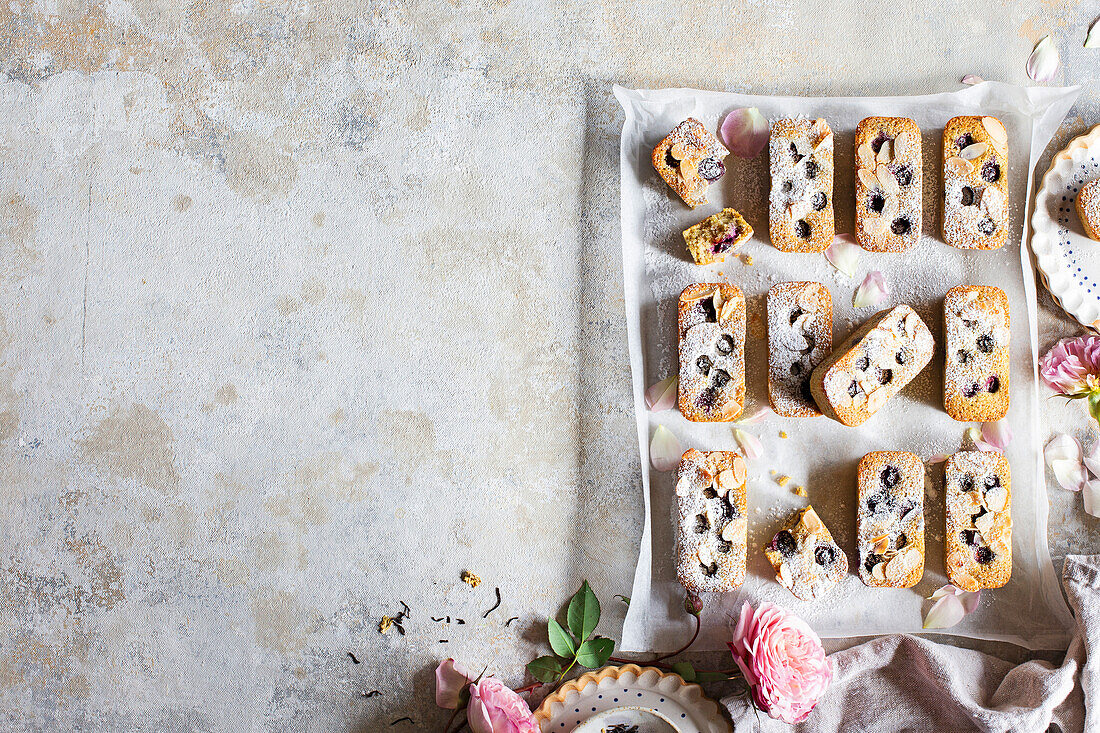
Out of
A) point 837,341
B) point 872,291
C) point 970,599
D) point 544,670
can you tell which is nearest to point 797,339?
point 837,341

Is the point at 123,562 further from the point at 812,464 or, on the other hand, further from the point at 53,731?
the point at 812,464

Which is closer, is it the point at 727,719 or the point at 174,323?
the point at 727,719

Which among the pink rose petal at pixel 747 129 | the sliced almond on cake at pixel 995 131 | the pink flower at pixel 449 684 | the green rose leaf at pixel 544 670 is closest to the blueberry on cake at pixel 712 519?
the green rose leaf at pixel 544 670

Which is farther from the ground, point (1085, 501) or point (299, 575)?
point (1085, 501)

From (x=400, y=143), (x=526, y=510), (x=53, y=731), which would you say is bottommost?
(x=53, y=731)

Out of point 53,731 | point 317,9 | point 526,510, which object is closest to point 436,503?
point 526,510

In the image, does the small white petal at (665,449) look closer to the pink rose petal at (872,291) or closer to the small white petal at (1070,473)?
the pink rose petal at (872,291)
